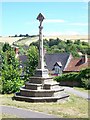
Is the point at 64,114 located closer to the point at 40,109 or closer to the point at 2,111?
the point at 40,109

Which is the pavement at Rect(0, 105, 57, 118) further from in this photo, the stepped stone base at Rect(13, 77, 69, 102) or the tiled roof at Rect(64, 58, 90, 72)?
the tiled roof at Rect(64, 58, 90, 72)

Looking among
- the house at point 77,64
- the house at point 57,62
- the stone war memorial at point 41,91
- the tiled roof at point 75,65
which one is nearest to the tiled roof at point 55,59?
the house at point 57,62

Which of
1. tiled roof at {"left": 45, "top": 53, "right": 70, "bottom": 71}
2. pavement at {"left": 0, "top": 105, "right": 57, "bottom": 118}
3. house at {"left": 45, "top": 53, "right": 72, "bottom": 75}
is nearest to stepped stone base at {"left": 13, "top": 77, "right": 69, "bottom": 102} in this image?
pavement at {"left": 0, "top": 105, "right": 57, "bottom": 118}

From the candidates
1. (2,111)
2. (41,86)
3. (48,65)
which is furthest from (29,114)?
(48,65)

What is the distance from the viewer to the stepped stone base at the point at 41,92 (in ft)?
70.1

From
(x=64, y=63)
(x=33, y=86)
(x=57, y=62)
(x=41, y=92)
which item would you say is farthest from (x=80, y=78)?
(x=57, y=62)

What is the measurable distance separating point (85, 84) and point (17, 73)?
9112 millimetres

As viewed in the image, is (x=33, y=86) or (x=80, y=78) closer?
(x=33, y=86)

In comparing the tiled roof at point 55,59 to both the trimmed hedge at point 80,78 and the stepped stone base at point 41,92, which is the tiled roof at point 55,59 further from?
the stepped stone base at point 41,92

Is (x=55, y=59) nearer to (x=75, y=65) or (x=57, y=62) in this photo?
(x=57, y=62)

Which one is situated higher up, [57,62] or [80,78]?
[57,62]

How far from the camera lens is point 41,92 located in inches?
867

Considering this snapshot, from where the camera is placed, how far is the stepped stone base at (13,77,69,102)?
21375 millimetres

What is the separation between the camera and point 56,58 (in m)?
59.1
